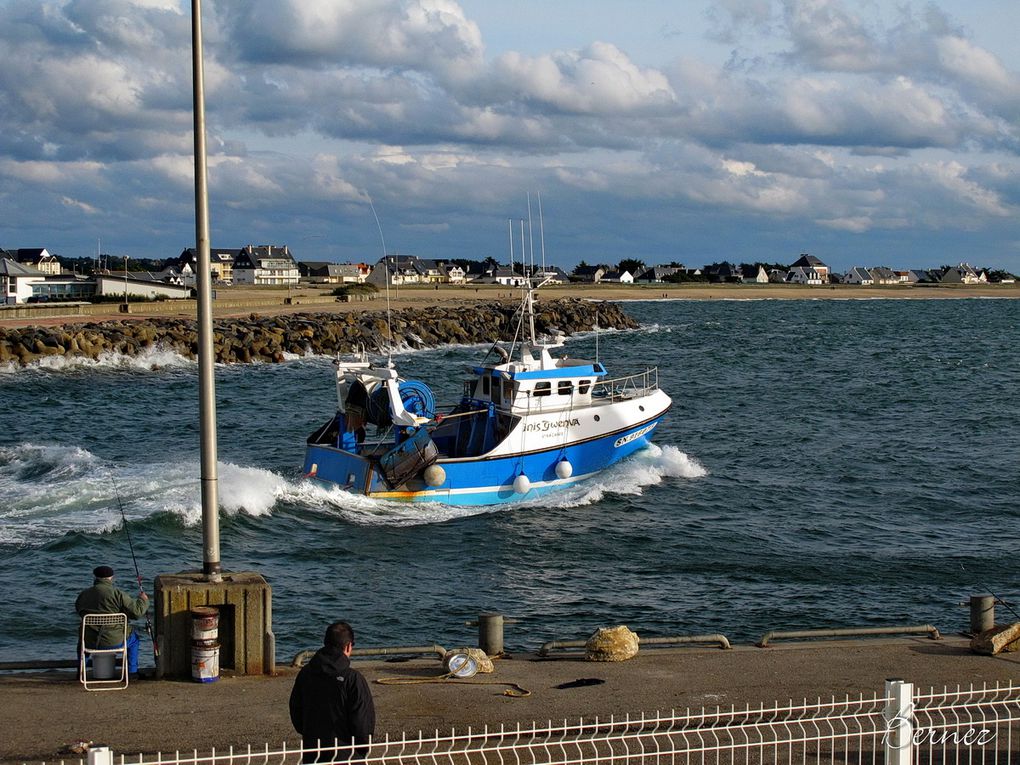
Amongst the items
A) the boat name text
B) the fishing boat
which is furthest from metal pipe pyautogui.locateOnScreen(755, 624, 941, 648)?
the boat name text

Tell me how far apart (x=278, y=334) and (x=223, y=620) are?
5980cm

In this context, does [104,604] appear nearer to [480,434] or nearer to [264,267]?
[480,434]

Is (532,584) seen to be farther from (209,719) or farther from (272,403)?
(272,403)

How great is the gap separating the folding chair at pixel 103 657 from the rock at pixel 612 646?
180 inches

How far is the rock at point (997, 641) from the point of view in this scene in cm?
1283

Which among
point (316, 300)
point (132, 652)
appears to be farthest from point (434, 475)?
point (316, 300)

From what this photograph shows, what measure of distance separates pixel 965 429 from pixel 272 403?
25.2m

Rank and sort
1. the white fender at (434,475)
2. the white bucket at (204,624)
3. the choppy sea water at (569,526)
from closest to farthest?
the white bucket at (204,624)
the choppy sea water at (569,526)
the white fender at (434,475)

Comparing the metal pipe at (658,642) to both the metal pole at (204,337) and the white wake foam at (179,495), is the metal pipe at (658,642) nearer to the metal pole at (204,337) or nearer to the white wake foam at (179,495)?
the metal pole at (204,337)

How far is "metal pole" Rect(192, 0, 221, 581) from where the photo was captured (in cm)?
1170

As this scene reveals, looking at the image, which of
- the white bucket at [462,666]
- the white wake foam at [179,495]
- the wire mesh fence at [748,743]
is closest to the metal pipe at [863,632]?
the wire mesh fence at [748,743]

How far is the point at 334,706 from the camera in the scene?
8125mm

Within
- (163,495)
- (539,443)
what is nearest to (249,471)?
(163,495)

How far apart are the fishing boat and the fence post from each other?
1928 centimetres
